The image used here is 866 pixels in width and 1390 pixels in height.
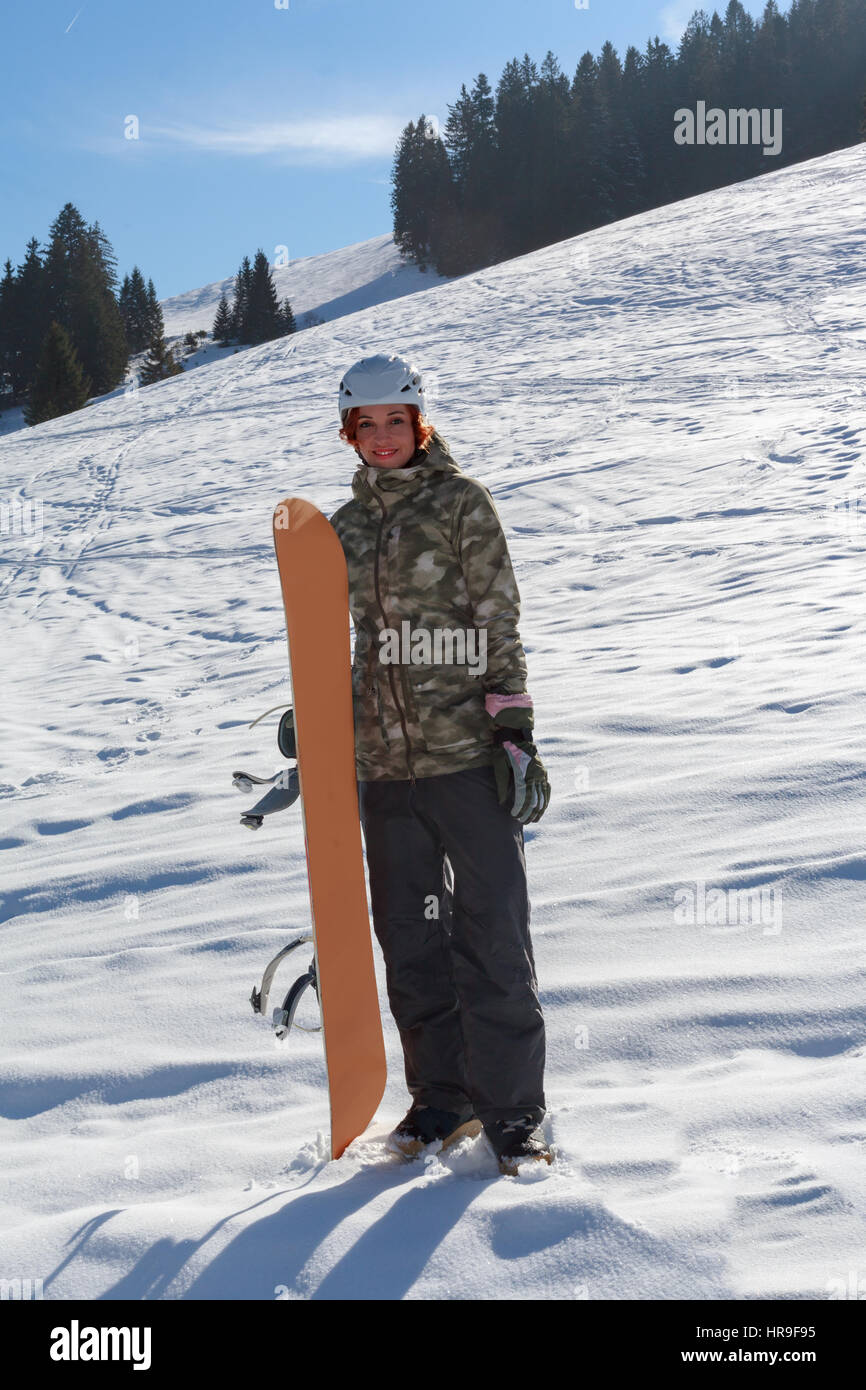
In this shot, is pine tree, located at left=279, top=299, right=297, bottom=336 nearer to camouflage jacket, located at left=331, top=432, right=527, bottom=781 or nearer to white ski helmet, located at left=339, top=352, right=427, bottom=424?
white ski helmet, located at left=339, top=352, right=427, bottom=424

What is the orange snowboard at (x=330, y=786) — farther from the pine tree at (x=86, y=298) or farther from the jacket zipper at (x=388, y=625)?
the pine tree at (x=86, y=298)

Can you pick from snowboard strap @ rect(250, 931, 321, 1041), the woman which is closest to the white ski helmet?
the woman

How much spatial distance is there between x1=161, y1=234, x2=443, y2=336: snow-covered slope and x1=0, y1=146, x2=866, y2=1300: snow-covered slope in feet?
156

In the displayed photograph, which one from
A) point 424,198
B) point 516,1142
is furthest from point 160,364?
point 516,1142

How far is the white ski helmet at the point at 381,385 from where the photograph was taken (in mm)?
2467

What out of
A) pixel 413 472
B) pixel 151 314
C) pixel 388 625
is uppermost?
pixel 151 314

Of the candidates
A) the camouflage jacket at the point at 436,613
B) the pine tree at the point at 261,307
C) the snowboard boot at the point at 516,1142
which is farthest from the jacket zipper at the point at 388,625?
the pine tree at the point at 261,307

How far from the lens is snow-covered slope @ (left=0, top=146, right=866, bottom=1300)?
2.12 m

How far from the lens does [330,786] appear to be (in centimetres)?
254

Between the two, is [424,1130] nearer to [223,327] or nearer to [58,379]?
[58,379]

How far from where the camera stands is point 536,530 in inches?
433

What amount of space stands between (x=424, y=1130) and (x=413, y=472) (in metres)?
1.63
